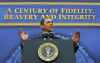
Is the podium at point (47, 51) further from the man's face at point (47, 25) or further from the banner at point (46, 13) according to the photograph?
the banner at point (46, 13)

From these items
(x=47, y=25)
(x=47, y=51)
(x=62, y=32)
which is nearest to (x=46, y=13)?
(x=62, y=32)

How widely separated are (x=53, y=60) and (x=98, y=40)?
59.2 inches

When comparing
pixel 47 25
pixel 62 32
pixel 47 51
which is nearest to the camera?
pixel 47 51

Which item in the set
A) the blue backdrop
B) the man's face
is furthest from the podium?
the blue backdrop

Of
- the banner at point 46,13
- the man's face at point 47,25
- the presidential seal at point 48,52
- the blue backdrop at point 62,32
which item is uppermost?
the man's face at point 47,25

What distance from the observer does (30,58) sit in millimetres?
1812

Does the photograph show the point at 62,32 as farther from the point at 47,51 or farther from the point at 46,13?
the point at 47,51

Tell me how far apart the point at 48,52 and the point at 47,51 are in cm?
1

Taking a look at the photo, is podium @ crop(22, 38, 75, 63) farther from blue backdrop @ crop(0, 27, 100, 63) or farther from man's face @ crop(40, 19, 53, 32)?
blue backdrop @ crop(0, 27, 100, 63)

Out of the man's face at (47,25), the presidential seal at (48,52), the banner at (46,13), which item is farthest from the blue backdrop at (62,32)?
the presidential seal at (48,52)

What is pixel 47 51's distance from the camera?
1863 millimetres

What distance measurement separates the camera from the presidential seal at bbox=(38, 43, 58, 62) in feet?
6.03

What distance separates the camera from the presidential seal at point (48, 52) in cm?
184

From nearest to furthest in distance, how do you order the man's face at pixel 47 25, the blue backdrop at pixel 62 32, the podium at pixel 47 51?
1. the podium at pixel 47 51
2. the man's face at pixel 47 25
3. the blue backdrop at pixel 62 32
